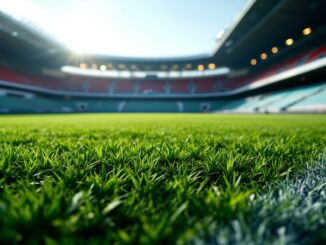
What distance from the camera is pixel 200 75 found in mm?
42250

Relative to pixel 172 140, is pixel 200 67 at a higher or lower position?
higher

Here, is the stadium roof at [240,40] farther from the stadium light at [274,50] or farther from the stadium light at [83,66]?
the stadium light at [83,66]

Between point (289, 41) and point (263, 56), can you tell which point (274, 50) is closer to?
point (263, 56)

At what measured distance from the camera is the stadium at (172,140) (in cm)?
64

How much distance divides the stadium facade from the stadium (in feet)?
0.74

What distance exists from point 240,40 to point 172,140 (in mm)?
25739

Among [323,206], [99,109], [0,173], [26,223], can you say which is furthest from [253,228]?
[99,109]

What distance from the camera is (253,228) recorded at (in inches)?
25.0

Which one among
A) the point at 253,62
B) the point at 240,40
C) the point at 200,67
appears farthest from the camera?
the point at 200,67

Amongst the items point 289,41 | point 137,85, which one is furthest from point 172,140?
point 137,85

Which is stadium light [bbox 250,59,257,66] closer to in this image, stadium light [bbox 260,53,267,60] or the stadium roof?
the stadium roof

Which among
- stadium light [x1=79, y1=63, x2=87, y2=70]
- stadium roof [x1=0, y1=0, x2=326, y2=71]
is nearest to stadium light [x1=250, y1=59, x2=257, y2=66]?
stadium roof [x1=0, y1=0, x2=326, y2=71]

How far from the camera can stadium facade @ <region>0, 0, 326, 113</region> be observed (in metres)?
18.6

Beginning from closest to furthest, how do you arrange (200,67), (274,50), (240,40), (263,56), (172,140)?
1. (172,140)
2. (240,40)
3. (274,50)
4. (263,56)
5. (200,67)
